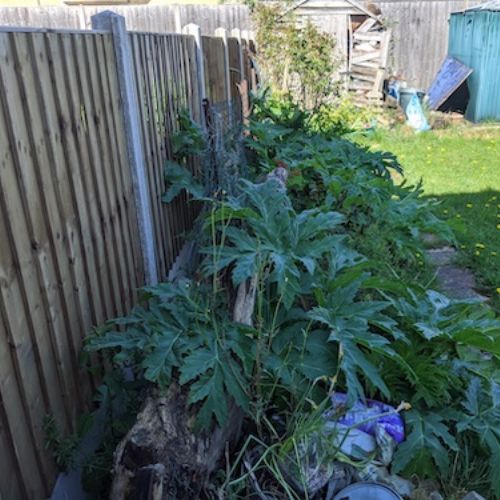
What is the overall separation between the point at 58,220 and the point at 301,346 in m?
1.06

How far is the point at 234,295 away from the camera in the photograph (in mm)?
2406

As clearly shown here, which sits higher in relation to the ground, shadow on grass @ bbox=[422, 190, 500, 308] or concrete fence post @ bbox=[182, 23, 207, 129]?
concrete fence post @ bbox=[182, 23, 207, 129]

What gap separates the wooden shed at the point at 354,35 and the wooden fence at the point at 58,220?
9461mm

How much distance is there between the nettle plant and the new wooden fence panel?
0.70 ft

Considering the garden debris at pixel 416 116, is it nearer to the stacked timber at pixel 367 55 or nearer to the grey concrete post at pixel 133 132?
the stacked timber at pixel 367 55

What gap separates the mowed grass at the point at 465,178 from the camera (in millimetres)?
4703

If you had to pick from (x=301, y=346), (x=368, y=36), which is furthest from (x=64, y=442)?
(x=368, y=36)

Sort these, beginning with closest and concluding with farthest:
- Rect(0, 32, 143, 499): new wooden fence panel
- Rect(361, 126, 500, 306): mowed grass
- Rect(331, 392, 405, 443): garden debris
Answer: Rect(0, 32, 143, 499): new wooden fence panel
Rect(331, 392, 405, 443): garden debris
Rect(361, 126, 500, 306): mowed grass

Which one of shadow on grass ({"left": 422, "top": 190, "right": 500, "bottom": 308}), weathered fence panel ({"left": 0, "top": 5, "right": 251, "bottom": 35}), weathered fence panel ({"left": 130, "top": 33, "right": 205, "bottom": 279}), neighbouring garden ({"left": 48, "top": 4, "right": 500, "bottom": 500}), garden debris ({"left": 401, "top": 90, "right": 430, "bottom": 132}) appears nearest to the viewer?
neighbouring garden ({"left": 48, "top": 4, "right": 500, "bottom": 500})

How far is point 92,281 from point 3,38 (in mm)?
1038

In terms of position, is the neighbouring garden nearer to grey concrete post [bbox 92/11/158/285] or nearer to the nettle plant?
the nettle plant

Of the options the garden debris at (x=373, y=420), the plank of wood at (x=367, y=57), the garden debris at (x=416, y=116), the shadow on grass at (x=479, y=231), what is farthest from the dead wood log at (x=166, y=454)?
the plank of wood at (x=367, y=57)

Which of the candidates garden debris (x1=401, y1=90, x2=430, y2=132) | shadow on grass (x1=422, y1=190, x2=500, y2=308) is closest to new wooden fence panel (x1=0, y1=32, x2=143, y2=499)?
shadow on grass (x1=422, y1=190, x2=500, y2=308)

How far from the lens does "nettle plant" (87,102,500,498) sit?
1977 millimetres
